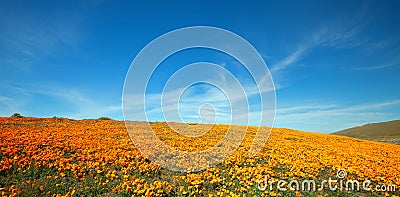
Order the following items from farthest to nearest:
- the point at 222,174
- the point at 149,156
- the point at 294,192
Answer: the point at 149,156 < the point at 222,174 < the point at 294,192

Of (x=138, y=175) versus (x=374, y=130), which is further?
(x=374, y=130)

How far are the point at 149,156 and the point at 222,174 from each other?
3.99m

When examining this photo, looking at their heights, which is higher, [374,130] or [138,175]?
[374,130]

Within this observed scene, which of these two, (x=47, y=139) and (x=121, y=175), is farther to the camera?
(x=47, y=139)

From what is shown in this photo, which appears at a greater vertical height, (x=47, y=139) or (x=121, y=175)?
(x=47, y=139)

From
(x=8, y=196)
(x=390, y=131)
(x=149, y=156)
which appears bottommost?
(x=8, y=196)

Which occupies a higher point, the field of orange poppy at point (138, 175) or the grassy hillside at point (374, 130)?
the grassy hillside at point (374, 130)

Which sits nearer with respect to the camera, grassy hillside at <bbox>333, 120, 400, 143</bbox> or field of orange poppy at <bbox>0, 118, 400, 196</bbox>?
field of orange poppy at <bbox>0, 118, 400, 196</bbox>

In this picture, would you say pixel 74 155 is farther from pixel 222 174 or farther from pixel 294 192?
pixel 294 192

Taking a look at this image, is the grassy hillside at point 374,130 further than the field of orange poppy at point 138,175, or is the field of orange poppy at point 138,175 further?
the grassy hillside at point 374,130

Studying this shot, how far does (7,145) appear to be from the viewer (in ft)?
34.3

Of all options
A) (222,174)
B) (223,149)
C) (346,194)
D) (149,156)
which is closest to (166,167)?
(149,156)

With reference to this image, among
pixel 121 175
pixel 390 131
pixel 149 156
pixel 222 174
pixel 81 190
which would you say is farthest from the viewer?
pixel 390 131

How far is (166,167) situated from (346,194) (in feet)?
24.1
